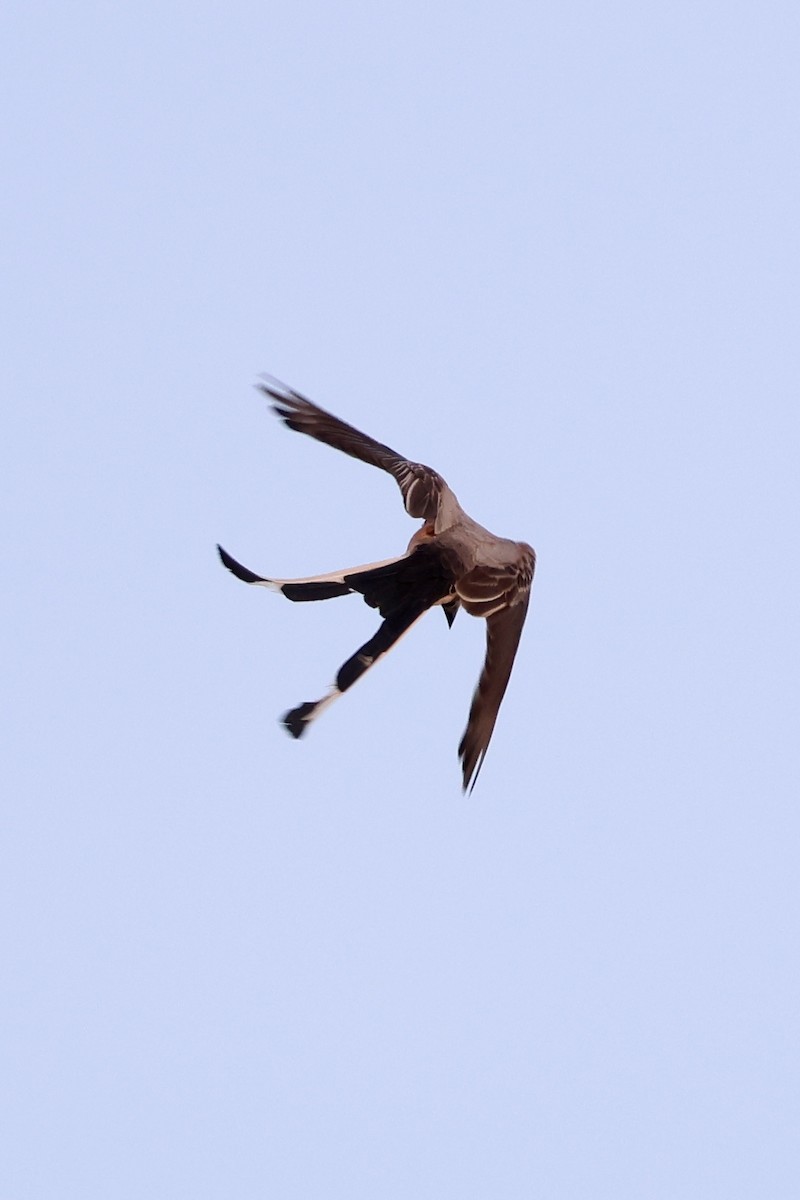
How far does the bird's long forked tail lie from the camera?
640 centimetres

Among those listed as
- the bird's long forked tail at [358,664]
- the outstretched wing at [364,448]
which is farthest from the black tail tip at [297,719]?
the outstretched wing at [364,448]

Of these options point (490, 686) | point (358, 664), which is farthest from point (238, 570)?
point (490, 686)

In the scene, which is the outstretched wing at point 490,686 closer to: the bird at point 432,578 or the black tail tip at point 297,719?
the bird at point 432,578

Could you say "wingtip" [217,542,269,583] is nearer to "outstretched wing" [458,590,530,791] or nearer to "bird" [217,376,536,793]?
"bird" [217,376,536,793]

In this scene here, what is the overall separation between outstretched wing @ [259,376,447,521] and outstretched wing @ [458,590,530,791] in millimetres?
708

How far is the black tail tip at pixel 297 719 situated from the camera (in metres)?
6.37

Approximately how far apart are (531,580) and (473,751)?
878 millimetres

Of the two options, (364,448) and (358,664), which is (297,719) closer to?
(358,664)

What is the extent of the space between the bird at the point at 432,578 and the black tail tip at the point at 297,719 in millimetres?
324

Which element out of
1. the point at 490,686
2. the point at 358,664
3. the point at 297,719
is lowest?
the point at 297,719

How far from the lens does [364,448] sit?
7.60m

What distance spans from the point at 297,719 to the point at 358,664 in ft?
1.45

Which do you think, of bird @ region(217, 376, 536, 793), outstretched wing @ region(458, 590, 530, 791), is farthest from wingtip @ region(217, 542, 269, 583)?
outstretched wing @ region(458, 590, 530, 791)

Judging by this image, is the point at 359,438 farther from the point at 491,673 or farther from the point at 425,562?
the point at 491,673
